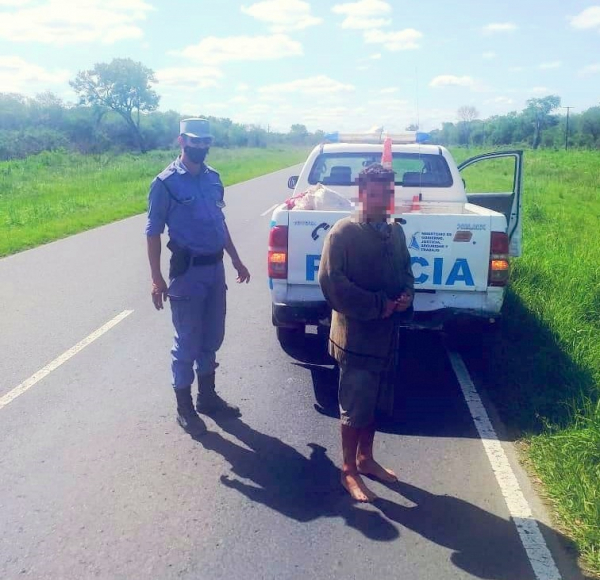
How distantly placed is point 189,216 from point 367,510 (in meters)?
2.16

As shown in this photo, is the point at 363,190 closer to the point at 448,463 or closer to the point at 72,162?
the point at 448,463

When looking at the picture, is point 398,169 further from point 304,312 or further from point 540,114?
point 540,114

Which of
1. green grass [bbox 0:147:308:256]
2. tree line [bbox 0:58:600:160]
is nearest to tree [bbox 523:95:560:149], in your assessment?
tree line [bbox 0:58:600:160]

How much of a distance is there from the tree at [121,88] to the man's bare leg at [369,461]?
264 feet

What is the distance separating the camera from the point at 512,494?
4012 millimetres

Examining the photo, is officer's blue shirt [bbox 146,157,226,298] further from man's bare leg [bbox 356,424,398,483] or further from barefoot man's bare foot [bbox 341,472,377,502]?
barefoot man's bare foot [bbox 341,472,377,502]

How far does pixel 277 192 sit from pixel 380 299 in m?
22.8

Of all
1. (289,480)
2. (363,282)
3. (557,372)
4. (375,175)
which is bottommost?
(289,480)

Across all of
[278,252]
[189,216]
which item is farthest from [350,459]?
[278,252]

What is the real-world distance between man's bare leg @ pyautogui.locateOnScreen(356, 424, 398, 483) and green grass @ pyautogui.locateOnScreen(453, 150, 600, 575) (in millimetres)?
879

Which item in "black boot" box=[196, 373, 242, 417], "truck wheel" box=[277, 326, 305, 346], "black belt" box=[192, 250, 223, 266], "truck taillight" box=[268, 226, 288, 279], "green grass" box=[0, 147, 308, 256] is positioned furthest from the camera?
"green grass" box=[0, 147, 308, 256]

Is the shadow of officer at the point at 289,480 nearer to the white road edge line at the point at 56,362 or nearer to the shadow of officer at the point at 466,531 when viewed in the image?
the shadow of officer at the point at 466,531

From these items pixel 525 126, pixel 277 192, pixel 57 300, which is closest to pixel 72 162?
pixel 277 192

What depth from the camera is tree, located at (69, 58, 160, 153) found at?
8119cm
